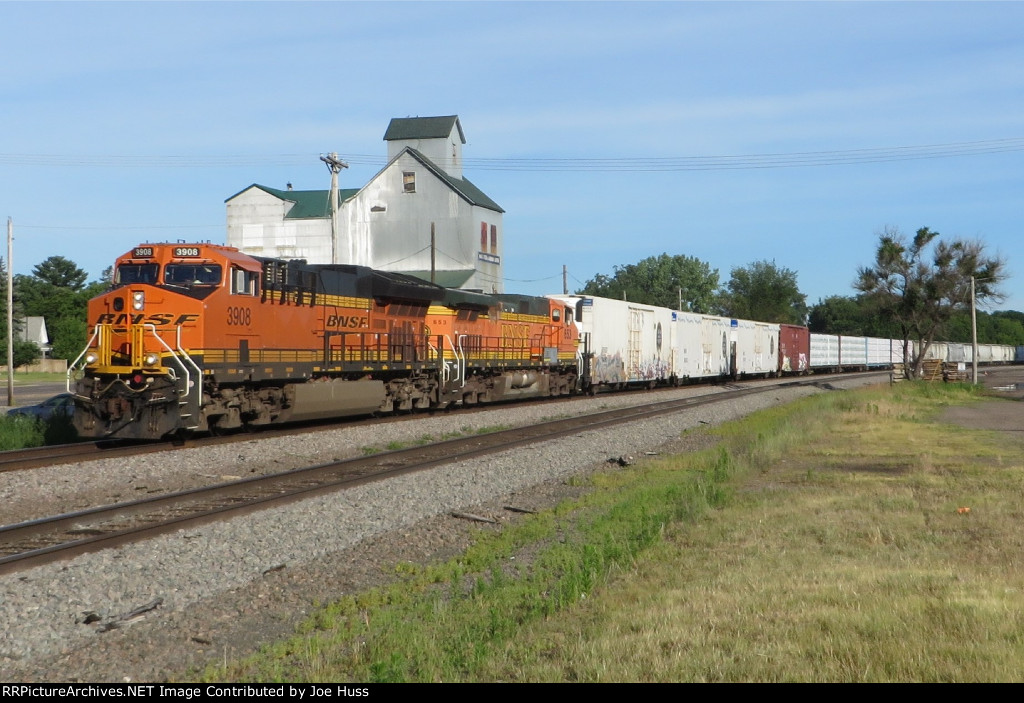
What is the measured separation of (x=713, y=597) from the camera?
6.40 meters

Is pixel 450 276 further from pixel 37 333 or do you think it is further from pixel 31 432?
pixel 37 333

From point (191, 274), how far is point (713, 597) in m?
12.7

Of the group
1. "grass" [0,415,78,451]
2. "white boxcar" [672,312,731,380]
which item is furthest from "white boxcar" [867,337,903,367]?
"grass" [0,415,78,451]

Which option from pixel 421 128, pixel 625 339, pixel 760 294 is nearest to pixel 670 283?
pixel 760 294

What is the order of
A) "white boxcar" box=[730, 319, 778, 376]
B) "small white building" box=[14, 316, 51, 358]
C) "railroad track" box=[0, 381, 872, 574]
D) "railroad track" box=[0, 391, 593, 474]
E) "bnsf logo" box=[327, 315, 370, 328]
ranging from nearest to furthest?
"railroad track" box=[0, 381, 872, 574], "railroad track" box=[0, 391, 593, 474], "bnsf logo" box=[327, 315, 370, 328], "white boxcar" box=[730, 319, 778, 376], "small white building" box=[14, 316, 51, 358]

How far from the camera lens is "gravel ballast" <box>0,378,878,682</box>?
6.10m

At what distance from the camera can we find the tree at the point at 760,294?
115 meters

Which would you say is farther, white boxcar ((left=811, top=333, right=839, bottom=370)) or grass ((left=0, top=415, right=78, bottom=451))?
white boxcar ((left=811, top=333, right=839, bottom=370))

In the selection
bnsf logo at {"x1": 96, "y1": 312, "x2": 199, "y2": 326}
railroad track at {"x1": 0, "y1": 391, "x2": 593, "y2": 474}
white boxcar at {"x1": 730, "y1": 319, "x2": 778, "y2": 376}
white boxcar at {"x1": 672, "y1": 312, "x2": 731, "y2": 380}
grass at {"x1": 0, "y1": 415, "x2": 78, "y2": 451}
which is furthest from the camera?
white boxcar at {"x1": 730, "y1": 319, "x2": 778, "y2": 376}

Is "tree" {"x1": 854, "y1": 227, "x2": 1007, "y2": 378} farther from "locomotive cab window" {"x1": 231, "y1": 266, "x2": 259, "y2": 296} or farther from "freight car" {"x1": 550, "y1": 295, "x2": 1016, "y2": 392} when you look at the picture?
"locomotive cab window" {"x1": 231, "y1": 266, "x2": 259, "y2": 296}

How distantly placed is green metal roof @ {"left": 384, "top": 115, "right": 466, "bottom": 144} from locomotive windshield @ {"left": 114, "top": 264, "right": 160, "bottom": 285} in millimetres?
44744
